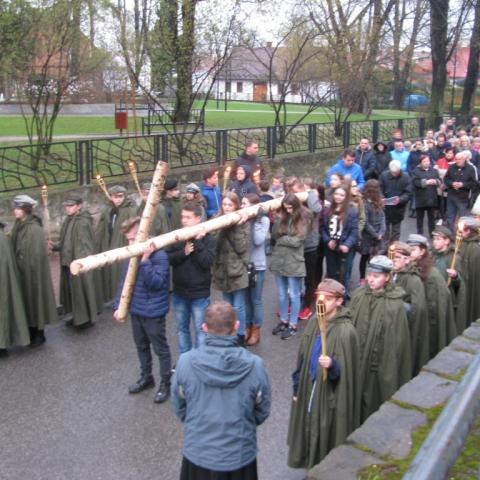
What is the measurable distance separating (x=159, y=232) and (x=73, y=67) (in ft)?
25.9

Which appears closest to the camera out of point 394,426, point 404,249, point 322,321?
point 394,426

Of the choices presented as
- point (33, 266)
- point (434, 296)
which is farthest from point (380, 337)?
point (33, 266)

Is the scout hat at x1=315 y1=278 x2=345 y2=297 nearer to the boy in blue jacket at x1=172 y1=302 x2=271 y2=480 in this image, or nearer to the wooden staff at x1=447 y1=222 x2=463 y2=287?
the boy in blue jacket at x1=172 y1=302 x2=271 y2=480

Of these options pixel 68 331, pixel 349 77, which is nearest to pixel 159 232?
pixel 68 331

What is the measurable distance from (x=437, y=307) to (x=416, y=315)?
0.51 metres

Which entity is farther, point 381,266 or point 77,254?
point 77,254

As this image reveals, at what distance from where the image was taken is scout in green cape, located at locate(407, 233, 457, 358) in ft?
21.7

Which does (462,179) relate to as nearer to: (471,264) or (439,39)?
(471,264)

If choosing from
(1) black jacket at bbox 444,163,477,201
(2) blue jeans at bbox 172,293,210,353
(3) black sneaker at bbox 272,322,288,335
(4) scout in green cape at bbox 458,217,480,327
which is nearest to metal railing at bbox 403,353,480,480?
(2) blue jeans at bbox 172,293,210,353

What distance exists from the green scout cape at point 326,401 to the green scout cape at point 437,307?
1796 millimetres

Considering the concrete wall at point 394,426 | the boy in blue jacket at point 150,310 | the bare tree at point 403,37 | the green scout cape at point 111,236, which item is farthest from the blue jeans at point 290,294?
the bare tree at point 403,37

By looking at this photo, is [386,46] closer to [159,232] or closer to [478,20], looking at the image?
[478,20]

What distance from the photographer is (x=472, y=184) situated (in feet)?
42.8

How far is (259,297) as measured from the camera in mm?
8141
